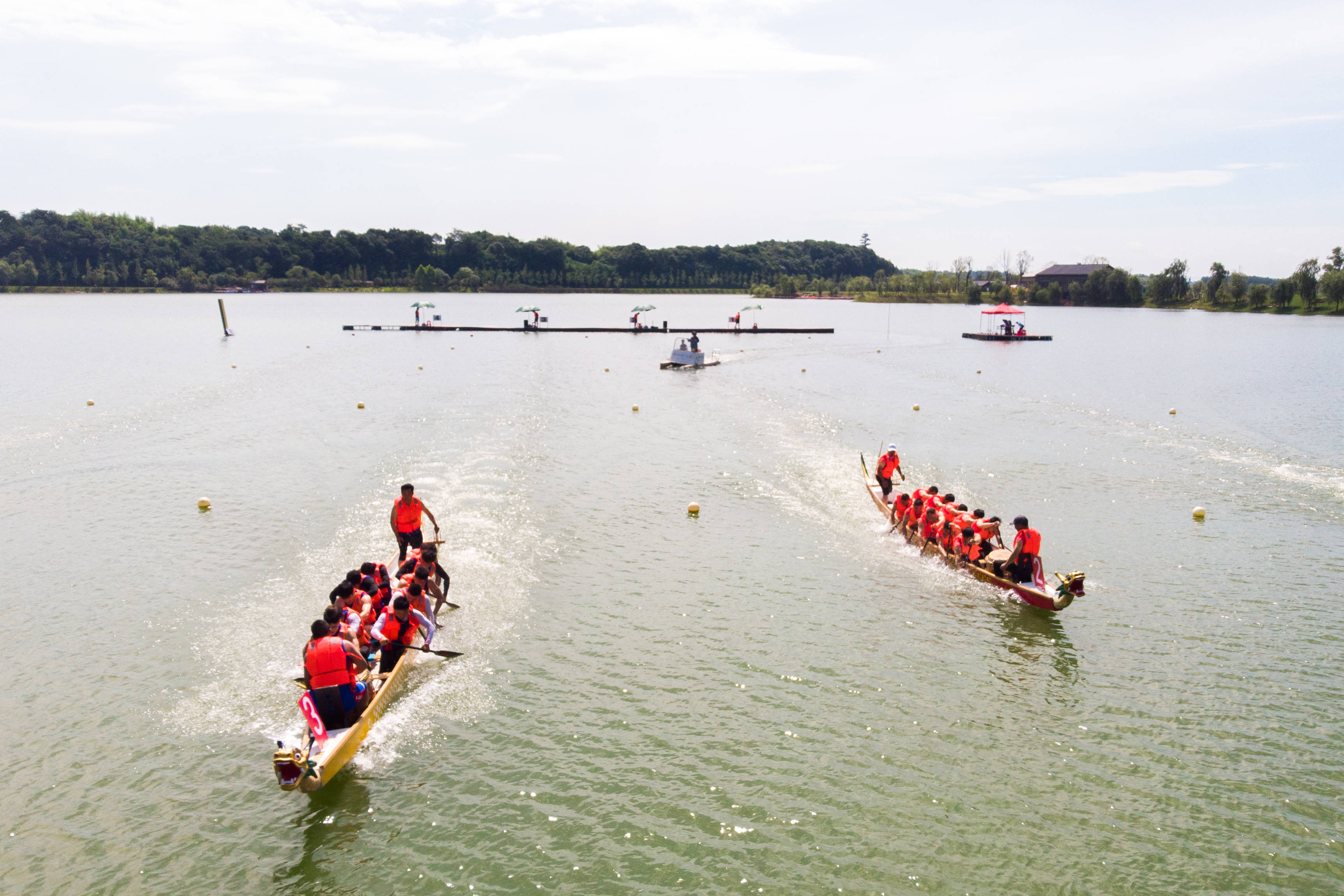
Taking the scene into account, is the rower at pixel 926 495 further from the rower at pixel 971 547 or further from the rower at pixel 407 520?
the rower at pixel 407 520

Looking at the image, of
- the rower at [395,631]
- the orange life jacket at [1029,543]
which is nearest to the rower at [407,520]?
the rower at [395,631]

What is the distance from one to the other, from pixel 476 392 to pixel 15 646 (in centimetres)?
3060

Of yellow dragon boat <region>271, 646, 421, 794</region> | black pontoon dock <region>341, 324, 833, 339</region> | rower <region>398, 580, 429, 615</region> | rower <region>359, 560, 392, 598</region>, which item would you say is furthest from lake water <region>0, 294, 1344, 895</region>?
black pontoon dock <region>341, 324, 833, 339</region>

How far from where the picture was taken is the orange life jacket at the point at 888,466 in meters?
23.7

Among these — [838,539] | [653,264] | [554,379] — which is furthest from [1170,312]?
[838,539]

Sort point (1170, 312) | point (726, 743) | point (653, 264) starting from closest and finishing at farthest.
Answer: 1. point (726, 743)
2. point (1170, 312)
3. point (653, 264)

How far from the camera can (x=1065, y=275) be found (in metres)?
164

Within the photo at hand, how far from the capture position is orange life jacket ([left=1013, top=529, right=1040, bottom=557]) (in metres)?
16.5

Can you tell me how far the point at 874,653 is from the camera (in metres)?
14.4

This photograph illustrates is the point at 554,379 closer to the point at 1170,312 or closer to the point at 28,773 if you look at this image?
the point at 28,773

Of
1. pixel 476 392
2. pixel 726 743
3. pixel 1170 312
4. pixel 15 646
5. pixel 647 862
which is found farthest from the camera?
pixel 1170 312

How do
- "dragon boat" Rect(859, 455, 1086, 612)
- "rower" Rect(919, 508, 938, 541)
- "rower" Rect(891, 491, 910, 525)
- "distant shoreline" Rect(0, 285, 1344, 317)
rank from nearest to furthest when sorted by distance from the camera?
"dragon boat" Rect(859, 455, 1086, 612) → "rower" Rect(919, 508, 938, 541) → "rower" Rect(891, 491, 910, 525) → "distant shoreline" Rect(0, 285, 1344, 317)

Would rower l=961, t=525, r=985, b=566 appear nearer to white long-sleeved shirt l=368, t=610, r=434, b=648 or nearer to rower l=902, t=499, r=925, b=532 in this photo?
rower l=902, t=499, r=925, b=532

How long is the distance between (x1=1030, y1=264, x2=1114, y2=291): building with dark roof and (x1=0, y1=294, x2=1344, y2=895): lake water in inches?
5682
